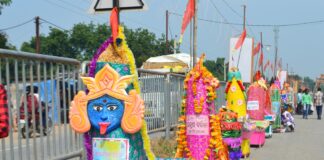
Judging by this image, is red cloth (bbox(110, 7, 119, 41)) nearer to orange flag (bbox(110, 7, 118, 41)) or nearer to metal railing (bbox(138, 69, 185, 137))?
orange flag (bbox(110, 7, 118, 41))

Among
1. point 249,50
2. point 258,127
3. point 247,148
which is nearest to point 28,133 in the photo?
point 247,148

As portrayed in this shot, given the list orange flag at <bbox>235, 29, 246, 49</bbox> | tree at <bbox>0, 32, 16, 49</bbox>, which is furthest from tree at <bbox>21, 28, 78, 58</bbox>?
orange flag at <bbox>235, 29, 246, 49</bbox>

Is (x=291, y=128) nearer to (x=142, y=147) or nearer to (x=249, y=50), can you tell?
(x=249, y=50)

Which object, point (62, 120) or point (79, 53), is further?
point (79, 53)

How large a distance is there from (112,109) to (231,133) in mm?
5028

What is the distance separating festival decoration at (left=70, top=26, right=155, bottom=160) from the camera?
4656mm

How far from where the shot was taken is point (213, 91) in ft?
24.8

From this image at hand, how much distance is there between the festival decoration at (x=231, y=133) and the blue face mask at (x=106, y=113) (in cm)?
485

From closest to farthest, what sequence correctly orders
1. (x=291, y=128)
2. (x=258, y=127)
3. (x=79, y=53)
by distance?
(x=258, y=127) → (x=291, y=128) → (x=79, y=53)

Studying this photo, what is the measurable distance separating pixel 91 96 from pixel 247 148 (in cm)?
687

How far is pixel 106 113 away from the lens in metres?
4.68

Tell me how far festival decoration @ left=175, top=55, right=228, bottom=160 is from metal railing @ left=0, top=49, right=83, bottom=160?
1949mm

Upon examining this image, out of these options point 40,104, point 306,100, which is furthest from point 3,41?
point 40,104

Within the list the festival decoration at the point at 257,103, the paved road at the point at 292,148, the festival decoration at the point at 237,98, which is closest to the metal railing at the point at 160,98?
the festival decoration at the point at 237,98
